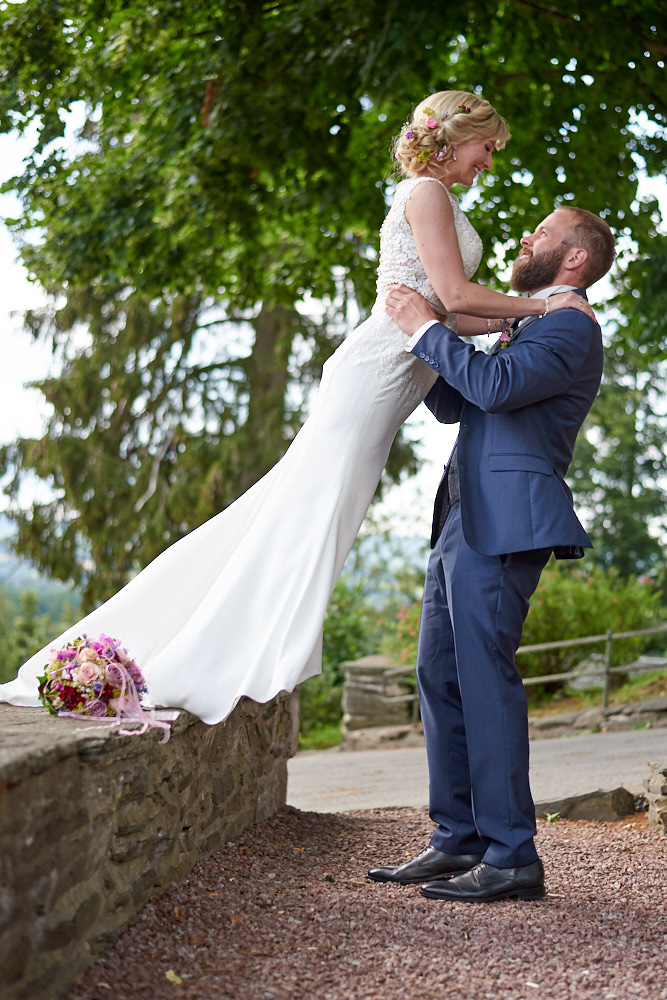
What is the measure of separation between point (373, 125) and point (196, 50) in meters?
1.86

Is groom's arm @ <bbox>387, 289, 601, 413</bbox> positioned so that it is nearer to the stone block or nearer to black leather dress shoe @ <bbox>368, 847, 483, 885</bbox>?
black leather dress shoe @ <bbox>368, 847, 483, 885</bbox>

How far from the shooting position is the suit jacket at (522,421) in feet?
9.41

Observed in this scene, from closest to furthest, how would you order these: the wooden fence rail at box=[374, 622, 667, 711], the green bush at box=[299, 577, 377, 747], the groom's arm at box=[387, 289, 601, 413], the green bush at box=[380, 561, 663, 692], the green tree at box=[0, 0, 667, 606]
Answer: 1. the groom's arm at box=[387, 289, 601, 413]
2. the green tree at box=[0, 0, 667, 606]
3. the wooden fence rail at box=[374, 622, 667, 711]
4. the green bush at box=[380, 561, 663, 692]
5. the green bush at box=[299, 577, 377, 747]

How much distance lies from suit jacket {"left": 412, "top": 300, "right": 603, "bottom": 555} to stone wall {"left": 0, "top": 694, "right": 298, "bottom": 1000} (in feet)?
3.80

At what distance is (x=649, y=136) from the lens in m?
→ 7.47

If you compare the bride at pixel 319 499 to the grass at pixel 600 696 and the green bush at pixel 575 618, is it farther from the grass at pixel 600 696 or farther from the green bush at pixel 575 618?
the green bush at pixel 575 618

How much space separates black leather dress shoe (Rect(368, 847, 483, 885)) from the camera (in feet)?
10.3

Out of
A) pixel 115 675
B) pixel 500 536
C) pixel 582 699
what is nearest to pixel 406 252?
pixel 500 536

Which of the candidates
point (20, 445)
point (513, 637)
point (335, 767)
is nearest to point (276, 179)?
point (335, 767)

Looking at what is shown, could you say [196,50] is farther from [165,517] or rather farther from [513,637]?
[165,517]

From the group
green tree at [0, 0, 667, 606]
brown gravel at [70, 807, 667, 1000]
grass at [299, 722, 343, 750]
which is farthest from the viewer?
grass at [299, 722, 343, 750]

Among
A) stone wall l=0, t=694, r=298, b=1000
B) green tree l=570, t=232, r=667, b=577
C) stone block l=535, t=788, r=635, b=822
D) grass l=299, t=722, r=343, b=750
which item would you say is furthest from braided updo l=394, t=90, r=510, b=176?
green tree l=570, t=232, r=667, b=577

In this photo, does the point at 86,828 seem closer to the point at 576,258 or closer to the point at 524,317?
the point at 524,317

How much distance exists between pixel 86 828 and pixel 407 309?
6.05ft
